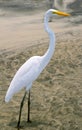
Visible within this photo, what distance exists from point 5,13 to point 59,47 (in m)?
5.90

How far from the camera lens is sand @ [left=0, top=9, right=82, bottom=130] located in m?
6.78

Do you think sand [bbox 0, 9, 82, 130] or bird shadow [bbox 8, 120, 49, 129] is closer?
bird shadow [bbox 8, 120, 49, 129]

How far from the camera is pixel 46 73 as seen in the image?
9172mm

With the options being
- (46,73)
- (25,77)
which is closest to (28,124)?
(25,77)

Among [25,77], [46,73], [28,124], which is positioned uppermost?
[25,77]

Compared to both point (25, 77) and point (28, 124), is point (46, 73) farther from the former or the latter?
point (25, 77)

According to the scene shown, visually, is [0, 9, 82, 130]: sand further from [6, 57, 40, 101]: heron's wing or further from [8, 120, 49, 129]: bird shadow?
[6, 57, 40, 101]: heron's wing

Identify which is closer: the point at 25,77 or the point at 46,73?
the point at 25,77

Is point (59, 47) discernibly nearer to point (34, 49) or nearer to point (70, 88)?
point (34, 49)

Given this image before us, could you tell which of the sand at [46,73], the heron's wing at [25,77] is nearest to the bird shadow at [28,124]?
Result: the sand at [46,73]

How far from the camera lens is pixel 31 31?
13375 mm

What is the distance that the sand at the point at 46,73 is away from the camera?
6.78 meters

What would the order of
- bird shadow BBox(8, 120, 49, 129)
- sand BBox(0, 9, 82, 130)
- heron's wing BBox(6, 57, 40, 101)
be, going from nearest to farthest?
1. heron's wing BBox(6, 57, 40, 101)
2. bird shadow BBox(8, 120, 49, 129)
3. sand BBox(0, 9, 82, 130)

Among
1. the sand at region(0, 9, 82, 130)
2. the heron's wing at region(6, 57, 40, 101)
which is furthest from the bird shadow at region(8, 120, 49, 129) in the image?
the heron's wing at region(6, 57, 40, 101)
